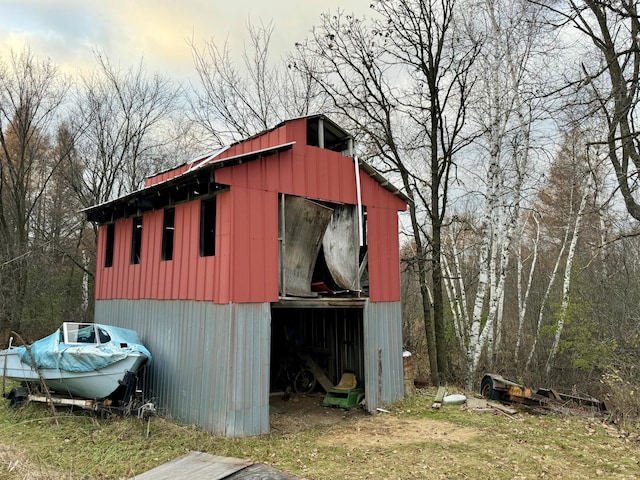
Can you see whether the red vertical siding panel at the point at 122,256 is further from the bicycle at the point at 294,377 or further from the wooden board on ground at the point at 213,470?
the wooden board on ground at the point at 213,470

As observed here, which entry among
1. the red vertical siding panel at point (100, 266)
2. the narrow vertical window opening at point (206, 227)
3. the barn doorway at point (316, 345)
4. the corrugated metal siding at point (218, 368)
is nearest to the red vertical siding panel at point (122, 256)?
the red vertical siding panel at point (100, 266)

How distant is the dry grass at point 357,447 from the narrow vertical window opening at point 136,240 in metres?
3.75

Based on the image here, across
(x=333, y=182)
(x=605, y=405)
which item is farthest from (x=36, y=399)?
(x=605, y=405)

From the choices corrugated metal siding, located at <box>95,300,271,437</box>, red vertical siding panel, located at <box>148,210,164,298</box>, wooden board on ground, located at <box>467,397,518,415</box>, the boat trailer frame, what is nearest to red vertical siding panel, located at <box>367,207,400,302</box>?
wooden board on ground, located at <box>467,397,518,415</box>

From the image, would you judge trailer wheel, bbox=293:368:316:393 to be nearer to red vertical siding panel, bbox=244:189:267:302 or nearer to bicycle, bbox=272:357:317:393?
bicycle, bbox=272:357:317:393

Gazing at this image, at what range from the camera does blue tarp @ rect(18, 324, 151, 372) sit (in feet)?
26.4

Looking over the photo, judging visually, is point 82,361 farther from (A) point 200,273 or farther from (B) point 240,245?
(B) point 240,245

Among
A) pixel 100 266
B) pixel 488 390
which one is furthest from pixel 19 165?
pixel 488 390

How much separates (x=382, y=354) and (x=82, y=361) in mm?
6148

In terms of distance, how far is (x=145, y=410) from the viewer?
7949mm

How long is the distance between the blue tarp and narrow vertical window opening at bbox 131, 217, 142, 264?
2.23 m

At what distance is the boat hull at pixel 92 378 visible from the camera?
26.4ft

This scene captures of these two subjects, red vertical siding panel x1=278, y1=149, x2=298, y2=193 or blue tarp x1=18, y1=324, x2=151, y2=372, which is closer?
blue tarp x1=18, y1=324, x2=151, y2=372

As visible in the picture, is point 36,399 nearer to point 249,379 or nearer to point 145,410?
point 145,410
